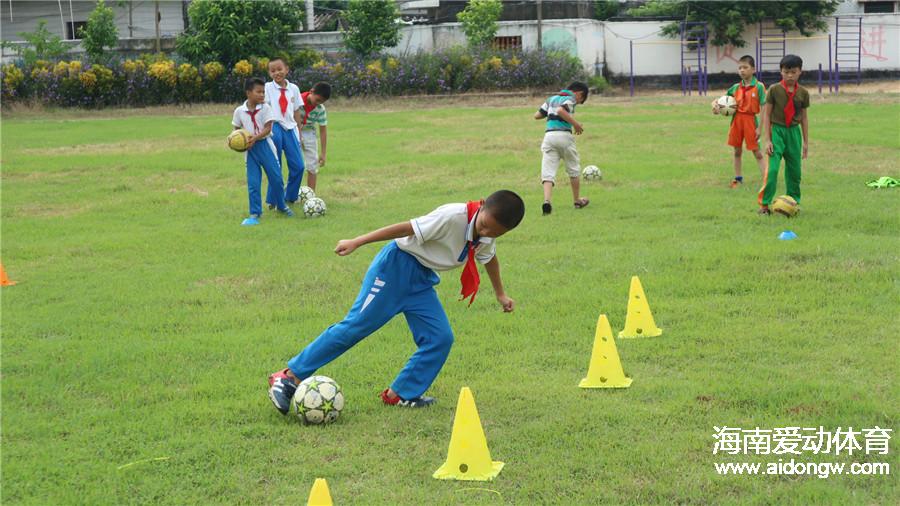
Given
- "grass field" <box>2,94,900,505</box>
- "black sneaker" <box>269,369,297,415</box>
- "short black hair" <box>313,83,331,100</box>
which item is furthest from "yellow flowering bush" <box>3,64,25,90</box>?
"black sneaker" <box>269,369,297,415</box>

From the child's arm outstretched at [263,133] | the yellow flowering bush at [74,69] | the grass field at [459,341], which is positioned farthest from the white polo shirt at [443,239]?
the yellow flowering bush at [74,69]

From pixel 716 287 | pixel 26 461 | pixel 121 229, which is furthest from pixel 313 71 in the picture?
pixel 26 461

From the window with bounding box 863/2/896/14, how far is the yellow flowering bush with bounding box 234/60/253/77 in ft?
82.4

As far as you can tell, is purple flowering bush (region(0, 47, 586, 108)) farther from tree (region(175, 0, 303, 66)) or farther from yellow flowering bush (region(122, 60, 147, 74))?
tree (region(175, 0, 303, 66))

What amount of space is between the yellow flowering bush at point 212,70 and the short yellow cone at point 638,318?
25.9m

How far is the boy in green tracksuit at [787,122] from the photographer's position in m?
11.1

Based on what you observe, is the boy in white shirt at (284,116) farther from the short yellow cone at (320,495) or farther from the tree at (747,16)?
the tree at (747,16)

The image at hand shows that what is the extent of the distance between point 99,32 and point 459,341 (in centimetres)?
2957

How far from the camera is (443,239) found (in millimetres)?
5863

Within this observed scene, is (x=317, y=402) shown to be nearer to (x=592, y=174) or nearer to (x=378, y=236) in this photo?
(x=378, y=236)

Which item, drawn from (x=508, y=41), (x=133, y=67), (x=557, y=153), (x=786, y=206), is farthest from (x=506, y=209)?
(x=508, y=41)

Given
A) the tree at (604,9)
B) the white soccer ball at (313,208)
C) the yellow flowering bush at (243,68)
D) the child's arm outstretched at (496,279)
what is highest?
the tree at (604,9)

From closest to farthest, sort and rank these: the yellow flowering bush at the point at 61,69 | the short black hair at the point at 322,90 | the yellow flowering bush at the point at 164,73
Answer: the short black hair at the point at 322,90 → the yellow flowering bush at the point at 61,69 → the yellow flowering bush at the point at 164,73

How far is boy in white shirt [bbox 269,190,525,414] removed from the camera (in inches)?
229
